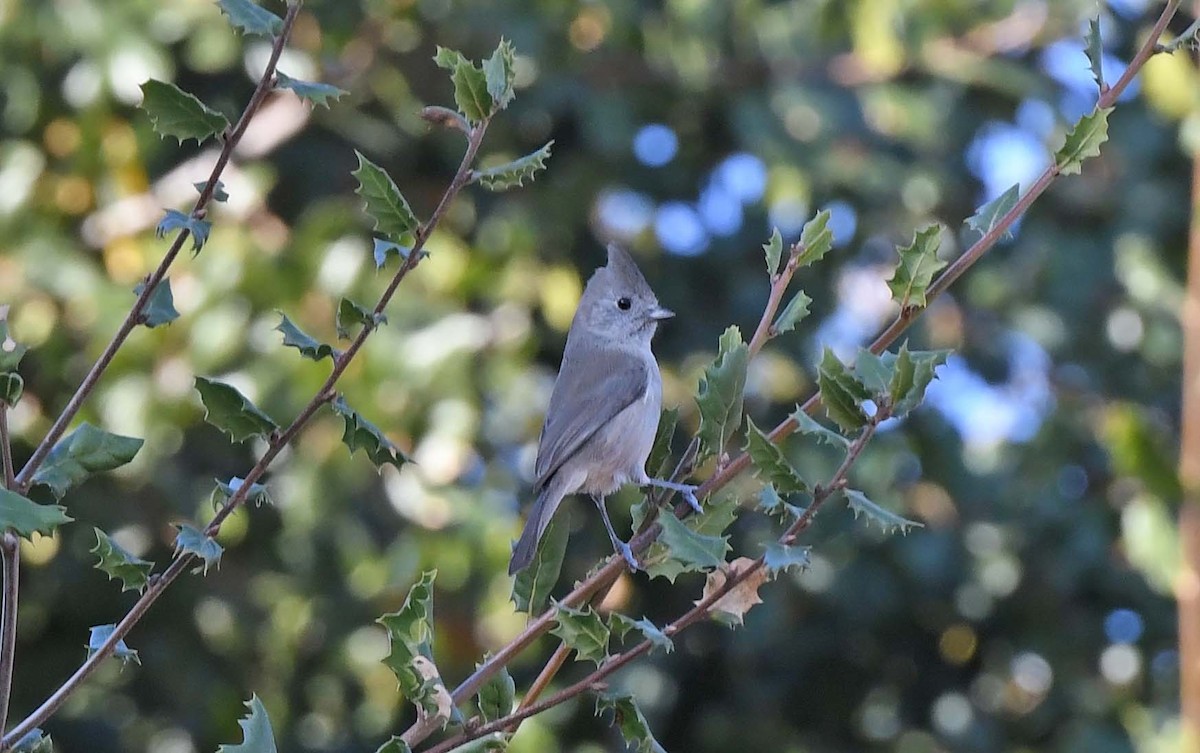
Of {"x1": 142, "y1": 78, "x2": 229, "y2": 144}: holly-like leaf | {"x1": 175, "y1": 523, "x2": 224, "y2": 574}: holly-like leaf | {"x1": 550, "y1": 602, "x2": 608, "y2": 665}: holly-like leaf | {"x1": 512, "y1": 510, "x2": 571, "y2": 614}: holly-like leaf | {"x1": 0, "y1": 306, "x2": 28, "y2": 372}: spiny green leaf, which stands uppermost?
{"x1": 142, "y1": 78, "x2": 229, "y2": 144}: holly-like leaf

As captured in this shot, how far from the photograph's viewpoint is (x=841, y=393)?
71.6 inches

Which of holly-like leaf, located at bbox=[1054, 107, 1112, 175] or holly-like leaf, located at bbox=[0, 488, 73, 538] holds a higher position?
holly-like leaf, located at bbox=[1054, 107, 1112, 175]

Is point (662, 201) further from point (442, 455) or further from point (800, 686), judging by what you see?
point (800, 686)

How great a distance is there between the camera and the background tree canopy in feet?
15.3

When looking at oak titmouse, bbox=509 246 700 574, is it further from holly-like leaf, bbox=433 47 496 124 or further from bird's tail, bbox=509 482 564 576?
holly-like leaf, bbox=433 47 496 124

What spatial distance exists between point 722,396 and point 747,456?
12 centimetres

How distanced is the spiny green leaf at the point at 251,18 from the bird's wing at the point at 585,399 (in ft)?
6.10

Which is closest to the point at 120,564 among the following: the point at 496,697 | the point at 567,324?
the point at 496,697

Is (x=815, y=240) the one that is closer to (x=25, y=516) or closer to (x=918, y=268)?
(x=918, y=268)

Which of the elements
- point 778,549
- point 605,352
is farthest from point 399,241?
point 605,352

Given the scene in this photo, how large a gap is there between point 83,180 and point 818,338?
2.52 metres

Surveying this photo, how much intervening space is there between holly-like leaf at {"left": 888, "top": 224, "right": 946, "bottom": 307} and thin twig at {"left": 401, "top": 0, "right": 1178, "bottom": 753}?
2 cm

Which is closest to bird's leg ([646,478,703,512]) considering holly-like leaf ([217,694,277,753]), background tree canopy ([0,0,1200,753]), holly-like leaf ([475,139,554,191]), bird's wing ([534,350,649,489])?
holly-like leaf ([475,139,554,191])

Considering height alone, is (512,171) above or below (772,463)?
above
